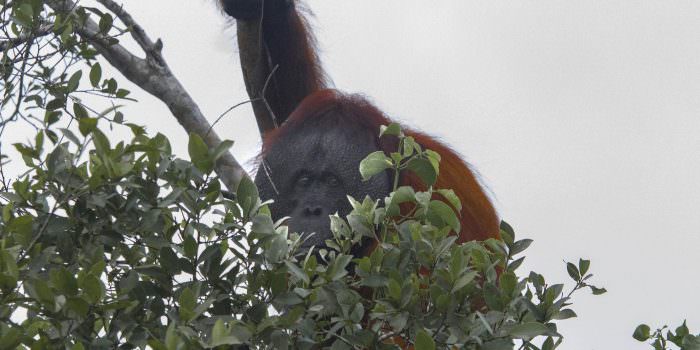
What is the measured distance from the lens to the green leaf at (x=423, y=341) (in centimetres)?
308

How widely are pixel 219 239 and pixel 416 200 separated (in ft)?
2.23

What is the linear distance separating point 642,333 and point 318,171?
6.48 ft

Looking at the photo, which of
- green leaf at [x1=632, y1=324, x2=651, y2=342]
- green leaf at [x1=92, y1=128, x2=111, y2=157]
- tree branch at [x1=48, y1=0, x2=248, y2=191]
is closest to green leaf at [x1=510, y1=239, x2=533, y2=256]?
green leaf at [x1=632, y1=324, x2=651, y2=342]

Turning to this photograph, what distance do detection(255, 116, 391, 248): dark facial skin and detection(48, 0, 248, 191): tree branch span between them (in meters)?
0.23

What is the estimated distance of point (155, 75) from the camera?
233 inches

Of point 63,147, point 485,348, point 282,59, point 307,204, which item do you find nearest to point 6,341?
point 63,147

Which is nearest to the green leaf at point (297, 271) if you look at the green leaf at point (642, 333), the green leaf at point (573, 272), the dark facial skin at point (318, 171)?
the green leaf at point (573, 272)

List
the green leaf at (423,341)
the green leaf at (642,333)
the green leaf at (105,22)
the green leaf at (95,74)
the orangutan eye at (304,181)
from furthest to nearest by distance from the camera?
1. the orangutan eye at (304,181)
2. the green leaf at (105,22)
3. the green leaf at (95,74)
4. the green leaf at (642,333)
5. the green leaf at (423,341)

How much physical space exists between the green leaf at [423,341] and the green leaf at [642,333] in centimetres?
187

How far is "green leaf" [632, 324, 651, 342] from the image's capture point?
4660 millimetres

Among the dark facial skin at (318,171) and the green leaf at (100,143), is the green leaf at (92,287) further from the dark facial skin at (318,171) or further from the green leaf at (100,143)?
the dark facial skin at (318,171)

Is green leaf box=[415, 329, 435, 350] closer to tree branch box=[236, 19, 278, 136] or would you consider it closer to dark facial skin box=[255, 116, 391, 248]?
dark facial skin box=[255, 116, 391, 248]

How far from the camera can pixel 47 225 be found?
335 centimetres

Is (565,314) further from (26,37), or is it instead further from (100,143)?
(26,37)
